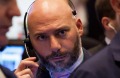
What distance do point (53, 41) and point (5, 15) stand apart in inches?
25.1

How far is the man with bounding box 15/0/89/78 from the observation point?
2.80m

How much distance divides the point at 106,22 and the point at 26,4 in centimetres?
253

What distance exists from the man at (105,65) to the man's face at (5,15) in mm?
370

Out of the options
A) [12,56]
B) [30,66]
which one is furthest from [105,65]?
[12,56]

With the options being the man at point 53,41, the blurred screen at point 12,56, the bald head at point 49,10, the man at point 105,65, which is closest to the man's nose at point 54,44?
the man at point 53,41

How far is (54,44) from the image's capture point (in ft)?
9.12

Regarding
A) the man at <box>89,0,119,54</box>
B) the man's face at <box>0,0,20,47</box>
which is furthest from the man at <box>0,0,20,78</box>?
the man at <box>89,0,119,54</box>

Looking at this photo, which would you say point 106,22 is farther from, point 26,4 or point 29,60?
point 26,4

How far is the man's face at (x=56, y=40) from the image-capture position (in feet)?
9.15

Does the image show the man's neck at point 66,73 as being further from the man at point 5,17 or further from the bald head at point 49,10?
the man at point 5,17

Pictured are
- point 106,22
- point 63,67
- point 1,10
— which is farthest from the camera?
point 106,22

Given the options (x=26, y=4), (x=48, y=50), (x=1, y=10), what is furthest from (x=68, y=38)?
(x=26, y=4)

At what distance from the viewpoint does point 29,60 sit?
291 centimetres

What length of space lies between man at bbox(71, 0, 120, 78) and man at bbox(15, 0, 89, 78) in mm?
552
